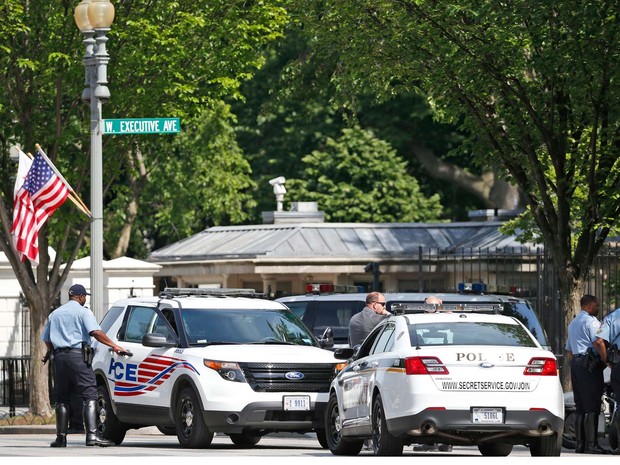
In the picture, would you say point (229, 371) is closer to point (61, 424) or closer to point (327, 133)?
point (61, 424)

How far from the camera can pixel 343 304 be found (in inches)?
939

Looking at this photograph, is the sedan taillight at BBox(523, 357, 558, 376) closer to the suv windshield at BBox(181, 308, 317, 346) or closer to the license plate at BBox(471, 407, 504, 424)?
the license plate at BBox(471, 407, 504, 424)

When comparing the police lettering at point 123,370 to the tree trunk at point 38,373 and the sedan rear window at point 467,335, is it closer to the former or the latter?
the sedan rear window at point 467,335

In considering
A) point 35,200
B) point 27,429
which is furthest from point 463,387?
point 27,429

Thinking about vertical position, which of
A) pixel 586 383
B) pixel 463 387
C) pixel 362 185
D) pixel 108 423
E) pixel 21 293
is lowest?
pixel 108 423

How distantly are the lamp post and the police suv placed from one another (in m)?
2.86

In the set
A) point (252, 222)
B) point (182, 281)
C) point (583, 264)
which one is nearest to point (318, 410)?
point (583, 264)

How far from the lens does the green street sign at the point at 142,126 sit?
902 inches

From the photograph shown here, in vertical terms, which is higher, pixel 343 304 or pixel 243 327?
pixel 343 304

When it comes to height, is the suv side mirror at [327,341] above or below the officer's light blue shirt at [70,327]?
below

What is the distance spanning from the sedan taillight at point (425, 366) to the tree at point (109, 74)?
11223 mm

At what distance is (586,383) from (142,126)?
23.7ft

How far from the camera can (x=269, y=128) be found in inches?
2265

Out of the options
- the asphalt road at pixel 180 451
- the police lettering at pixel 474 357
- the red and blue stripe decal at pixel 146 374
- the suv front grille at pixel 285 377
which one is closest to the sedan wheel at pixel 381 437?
the asphalt road at pixel 180 451
